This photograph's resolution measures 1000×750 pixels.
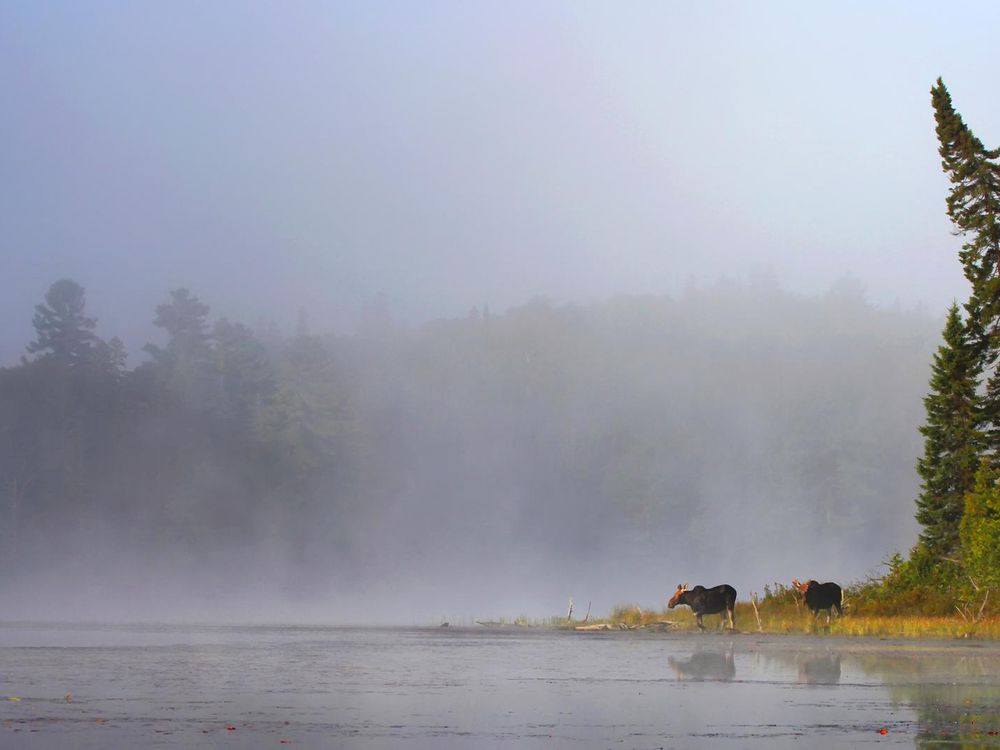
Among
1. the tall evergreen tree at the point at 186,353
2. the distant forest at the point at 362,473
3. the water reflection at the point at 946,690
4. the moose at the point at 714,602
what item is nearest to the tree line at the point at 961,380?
the moose at the point at 714,602

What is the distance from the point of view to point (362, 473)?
137m

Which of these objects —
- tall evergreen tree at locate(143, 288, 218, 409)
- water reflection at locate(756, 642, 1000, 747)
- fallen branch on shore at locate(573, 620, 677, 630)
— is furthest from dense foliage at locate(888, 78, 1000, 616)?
tall evergreen tree at locate(143, 288, 218, 409)

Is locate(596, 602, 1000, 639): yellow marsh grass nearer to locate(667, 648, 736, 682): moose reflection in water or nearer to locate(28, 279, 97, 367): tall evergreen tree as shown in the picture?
locate(667, 648, 736, 682): moose reflection in water

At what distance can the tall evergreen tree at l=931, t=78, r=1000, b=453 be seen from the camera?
5106 centimetres

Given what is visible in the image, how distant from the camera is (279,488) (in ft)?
415

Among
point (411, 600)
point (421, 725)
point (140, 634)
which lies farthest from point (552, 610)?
point (421, 725)

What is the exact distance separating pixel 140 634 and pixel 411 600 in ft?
149

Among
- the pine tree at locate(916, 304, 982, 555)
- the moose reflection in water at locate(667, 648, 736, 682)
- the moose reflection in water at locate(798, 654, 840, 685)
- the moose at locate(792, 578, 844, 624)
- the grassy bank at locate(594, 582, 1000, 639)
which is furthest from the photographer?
the pine tree at locate(916, 304, 982, 555)

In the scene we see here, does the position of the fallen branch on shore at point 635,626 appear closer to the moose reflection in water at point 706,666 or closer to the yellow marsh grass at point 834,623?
the yellow marsh grass at point 834,623

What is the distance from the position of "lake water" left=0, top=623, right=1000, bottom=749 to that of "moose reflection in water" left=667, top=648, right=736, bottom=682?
0.24 feet

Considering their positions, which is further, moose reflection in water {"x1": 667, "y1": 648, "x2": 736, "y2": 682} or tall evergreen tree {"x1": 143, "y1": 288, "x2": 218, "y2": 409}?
tall evergreen tree {"x1": 143, "y1": 288, "x2": 218, "y2": 409}

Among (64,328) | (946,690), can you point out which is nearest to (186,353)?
(64,328)

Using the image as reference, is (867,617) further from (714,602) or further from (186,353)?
(186,353)

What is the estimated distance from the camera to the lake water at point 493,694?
16375 millimetres
